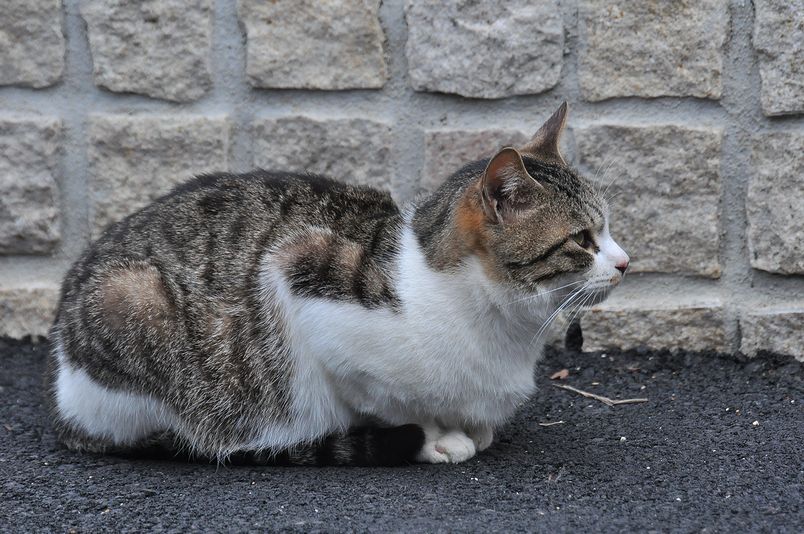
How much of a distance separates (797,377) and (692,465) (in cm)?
79

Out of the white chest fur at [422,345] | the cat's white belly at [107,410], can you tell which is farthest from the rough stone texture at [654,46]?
the cat's white belly at [107,410]

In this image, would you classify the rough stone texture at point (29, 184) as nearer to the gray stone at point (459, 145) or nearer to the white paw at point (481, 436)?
the gray stone at point (459, 145)

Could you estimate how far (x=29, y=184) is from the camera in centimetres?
350

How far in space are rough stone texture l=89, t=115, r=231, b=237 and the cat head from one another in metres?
1.18

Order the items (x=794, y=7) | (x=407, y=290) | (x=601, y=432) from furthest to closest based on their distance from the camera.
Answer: (x=794, y=7), (x=601, y=432), (x=407, y=290)

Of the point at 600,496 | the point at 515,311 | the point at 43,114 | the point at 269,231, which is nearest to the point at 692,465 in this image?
the point at 600,496

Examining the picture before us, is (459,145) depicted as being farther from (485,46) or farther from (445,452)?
(445,452)

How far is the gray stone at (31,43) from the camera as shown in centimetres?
338

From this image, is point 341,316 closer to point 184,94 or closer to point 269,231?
point 269,231

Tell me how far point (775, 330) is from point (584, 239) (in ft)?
3.58

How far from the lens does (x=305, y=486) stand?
8.19 feet

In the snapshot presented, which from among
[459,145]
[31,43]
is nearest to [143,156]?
[31,43]

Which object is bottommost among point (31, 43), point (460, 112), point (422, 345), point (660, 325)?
point (660, 325)

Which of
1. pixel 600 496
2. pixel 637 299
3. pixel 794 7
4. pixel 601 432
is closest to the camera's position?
pixel 600 496
